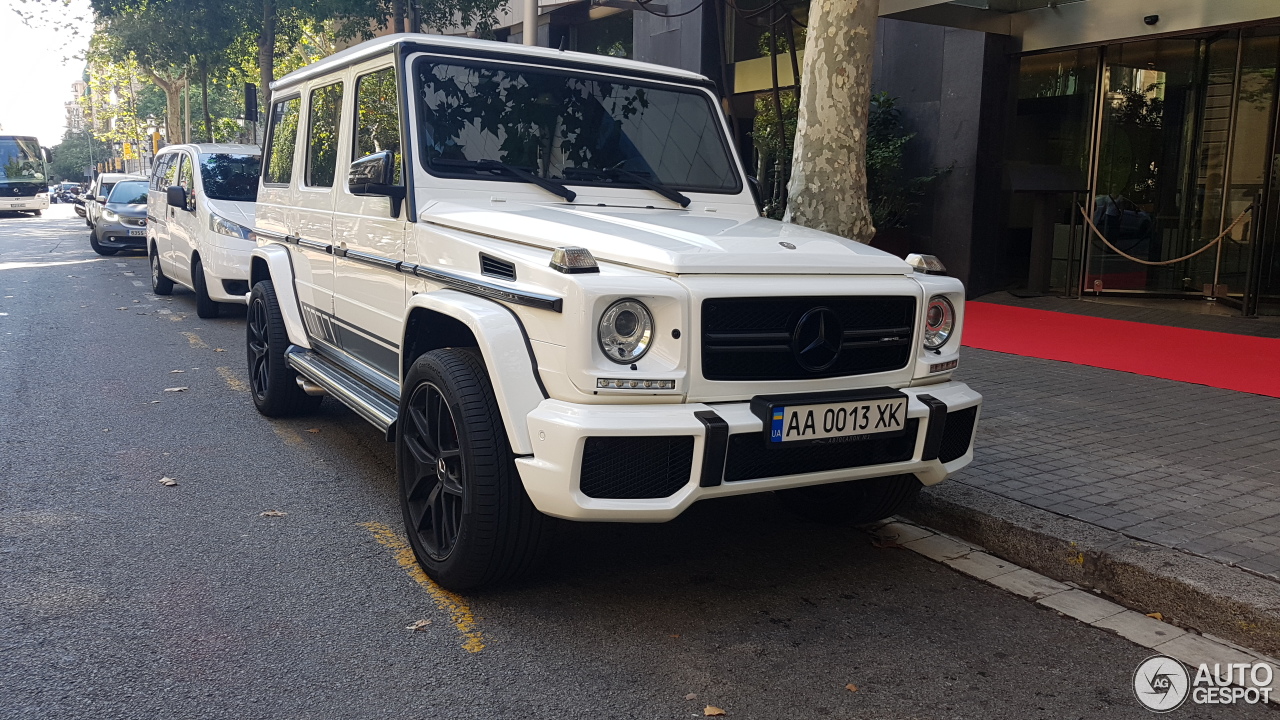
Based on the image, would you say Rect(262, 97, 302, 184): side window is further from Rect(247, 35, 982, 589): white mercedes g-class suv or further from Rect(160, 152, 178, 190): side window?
Rect(160, 152, 178, 190): side window

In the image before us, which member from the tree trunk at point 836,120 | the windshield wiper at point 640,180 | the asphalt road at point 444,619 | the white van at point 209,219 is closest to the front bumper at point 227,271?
the white van at point 209,219

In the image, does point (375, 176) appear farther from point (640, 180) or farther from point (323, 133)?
point (323, 133)

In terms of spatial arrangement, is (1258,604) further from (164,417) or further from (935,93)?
(935,93)

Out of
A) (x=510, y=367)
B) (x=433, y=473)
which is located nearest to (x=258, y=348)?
(x=433, y=473)

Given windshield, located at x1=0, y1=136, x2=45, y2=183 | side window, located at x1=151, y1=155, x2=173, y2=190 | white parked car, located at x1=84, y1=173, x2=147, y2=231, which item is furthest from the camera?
windshield, located at x1=0, y1=136, x2=45, y2=183

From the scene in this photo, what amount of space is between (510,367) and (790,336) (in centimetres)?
96

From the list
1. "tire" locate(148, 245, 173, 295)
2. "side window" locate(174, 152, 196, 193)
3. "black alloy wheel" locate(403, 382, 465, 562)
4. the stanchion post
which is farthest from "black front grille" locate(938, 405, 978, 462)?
"tire" locate(148, 245, 173, 295)

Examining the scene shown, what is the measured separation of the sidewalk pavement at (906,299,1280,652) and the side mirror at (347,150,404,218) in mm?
2781

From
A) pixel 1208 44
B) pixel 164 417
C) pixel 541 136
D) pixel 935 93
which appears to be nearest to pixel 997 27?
pixel 935 93

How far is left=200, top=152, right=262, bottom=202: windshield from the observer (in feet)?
37.5

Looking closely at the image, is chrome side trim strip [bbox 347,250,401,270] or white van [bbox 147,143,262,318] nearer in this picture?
chrome side trim strip [bbox 347,250,401,270]

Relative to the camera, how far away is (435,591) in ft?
12.7

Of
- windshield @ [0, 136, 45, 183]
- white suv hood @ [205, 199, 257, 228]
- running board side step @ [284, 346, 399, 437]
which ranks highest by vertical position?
windshield @ [0, 136, 45, 183]

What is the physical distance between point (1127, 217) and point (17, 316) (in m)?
13.2
